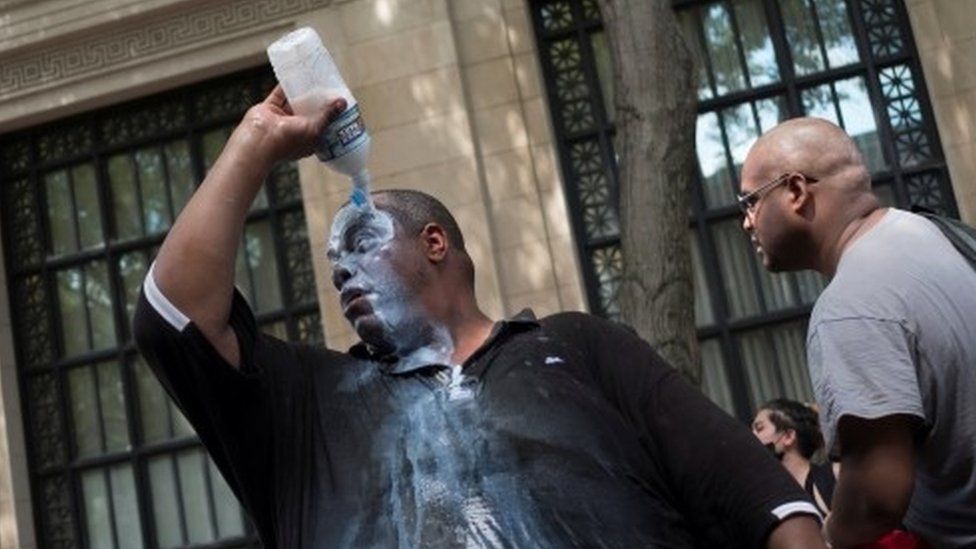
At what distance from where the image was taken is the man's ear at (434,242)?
3.10 m

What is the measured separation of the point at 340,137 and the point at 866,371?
44.2 inches

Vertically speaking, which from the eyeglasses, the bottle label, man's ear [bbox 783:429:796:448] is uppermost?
the bottle label

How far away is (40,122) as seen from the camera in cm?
1216

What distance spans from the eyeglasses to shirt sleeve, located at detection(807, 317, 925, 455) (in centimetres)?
40

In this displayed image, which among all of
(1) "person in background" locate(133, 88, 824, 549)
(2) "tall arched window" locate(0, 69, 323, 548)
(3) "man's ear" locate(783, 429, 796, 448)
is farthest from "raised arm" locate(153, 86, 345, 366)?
(2) "tall arched window" locate(0, 69, 323, 548)

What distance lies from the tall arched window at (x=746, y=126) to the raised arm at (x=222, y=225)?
780 centimetres

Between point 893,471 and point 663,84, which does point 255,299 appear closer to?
point 663,84

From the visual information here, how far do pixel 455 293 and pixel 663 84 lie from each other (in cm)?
452

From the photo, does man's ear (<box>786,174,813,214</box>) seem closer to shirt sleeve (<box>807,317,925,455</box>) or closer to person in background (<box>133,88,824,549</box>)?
shirt sleeve (<box>807,317,925,455</box>)

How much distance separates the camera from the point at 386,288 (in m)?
3.04

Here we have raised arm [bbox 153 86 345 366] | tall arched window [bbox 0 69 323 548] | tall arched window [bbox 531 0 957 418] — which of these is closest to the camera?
raised arm [bbox 153 86 345 366]

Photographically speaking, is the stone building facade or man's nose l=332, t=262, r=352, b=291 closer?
man's nose l=332, t=262, r=352, b=291

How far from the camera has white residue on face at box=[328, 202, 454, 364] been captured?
3014 mm

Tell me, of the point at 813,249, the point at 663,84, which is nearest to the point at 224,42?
the point at 663,84
